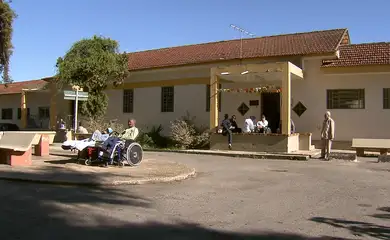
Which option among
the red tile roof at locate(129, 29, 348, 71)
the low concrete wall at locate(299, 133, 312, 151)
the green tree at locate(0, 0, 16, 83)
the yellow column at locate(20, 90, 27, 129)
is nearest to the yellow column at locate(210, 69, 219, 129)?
the red tile roof at locate(129, 29, 348, 71)

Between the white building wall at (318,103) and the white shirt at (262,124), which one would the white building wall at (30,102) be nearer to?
the white building wall at (318,103)

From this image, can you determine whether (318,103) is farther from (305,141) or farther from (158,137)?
(158,137)

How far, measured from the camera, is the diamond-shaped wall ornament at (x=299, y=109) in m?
20.3

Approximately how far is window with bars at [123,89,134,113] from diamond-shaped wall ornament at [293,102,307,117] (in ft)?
33.9

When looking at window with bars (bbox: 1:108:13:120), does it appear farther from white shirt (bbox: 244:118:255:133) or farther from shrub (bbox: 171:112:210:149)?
white shirt (bbox: 244:118:255:133)

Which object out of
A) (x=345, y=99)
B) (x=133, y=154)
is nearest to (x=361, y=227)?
(x=133, y=154)

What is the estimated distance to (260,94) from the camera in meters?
21.4

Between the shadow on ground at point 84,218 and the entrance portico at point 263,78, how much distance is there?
34.8ft

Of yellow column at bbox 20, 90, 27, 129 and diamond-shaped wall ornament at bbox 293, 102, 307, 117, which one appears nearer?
diamond-shaped wall ornament at bbox 293, 102, 307, 117

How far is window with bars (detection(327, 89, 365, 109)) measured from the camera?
19.3 meters

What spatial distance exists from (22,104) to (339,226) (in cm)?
3150

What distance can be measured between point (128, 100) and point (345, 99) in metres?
13.0

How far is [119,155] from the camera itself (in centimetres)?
1181

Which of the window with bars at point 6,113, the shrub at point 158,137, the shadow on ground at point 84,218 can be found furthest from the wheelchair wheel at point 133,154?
the window with bars at point 6,113
